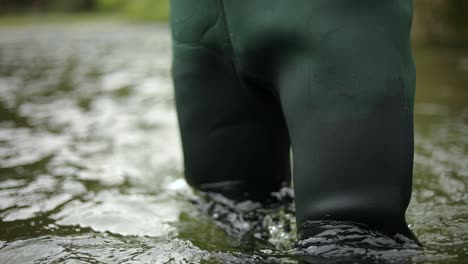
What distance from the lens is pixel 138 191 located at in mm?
1623

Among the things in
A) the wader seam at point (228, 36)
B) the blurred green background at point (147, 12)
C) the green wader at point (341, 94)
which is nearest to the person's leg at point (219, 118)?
the wader seam at point (228, 36)

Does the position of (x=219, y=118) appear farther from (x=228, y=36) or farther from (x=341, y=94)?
(x=341, y=94)

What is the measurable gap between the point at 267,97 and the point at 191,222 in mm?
372

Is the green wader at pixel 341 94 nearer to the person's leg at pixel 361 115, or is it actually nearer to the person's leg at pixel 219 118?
the person's leg at pixel 361 115

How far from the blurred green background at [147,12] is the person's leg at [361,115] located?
5.08 meters

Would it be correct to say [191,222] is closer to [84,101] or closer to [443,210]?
[443,210]

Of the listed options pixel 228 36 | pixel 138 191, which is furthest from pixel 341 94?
pixel 138 191

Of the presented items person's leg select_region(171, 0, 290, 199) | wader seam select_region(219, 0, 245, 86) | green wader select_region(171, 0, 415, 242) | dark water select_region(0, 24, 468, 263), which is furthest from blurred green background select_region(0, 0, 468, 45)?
green wader select_region(171, 0, 415, 242)

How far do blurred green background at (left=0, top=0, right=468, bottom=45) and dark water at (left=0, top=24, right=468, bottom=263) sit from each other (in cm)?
216

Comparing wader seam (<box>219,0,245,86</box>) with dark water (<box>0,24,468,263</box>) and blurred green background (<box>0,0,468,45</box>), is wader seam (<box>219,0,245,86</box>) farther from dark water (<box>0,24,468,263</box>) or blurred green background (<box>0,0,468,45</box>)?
blurred green background (<box>0,0,468,45</box>)

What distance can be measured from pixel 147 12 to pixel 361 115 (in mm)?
12936

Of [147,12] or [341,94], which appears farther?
[147,12]

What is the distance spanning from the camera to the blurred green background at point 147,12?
5.69 metres

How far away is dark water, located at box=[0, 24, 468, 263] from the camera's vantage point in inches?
40.3
